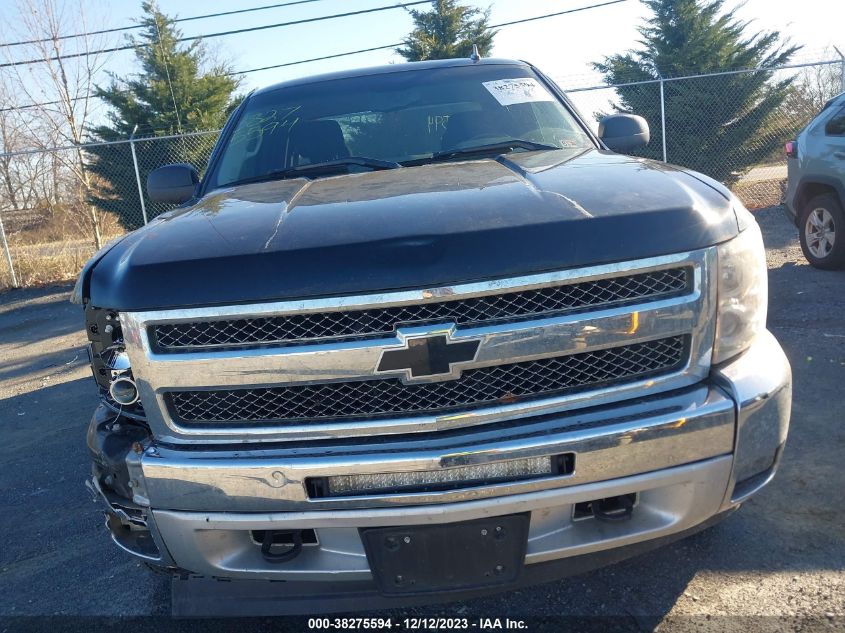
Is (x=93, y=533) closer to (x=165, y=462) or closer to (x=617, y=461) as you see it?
(x=165, y=462)

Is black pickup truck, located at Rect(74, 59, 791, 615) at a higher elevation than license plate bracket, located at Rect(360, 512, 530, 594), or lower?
higher

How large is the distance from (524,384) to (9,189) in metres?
28.5

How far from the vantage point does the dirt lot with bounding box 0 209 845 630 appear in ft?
8.18

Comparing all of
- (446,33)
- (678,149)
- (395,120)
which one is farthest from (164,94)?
(395,120)

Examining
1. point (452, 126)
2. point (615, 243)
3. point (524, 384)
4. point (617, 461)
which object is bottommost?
point (617, 461)

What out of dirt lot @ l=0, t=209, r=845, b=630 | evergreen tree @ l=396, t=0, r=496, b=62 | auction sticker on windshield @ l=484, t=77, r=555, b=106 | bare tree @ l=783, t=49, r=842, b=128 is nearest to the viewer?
dirt lot @ l=0, t=209, r=845, b=630

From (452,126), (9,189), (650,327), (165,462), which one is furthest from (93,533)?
(9,189)

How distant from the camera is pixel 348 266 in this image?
6.31 feet

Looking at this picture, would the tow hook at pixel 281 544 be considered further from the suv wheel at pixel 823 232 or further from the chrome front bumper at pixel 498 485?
the suv wheel at pixel 823 232

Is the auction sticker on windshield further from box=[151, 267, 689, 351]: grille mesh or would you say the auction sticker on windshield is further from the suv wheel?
the suv wheel

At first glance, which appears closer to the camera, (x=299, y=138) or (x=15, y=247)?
(x=299, y=138)

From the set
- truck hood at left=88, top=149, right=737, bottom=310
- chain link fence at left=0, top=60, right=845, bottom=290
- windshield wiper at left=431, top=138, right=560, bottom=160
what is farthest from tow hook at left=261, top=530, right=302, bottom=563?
chain link fence at left=0, top=60, right=845, bottom=290

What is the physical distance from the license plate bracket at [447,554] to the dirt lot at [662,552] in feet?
2.09

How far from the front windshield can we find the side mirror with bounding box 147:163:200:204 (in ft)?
0.81
